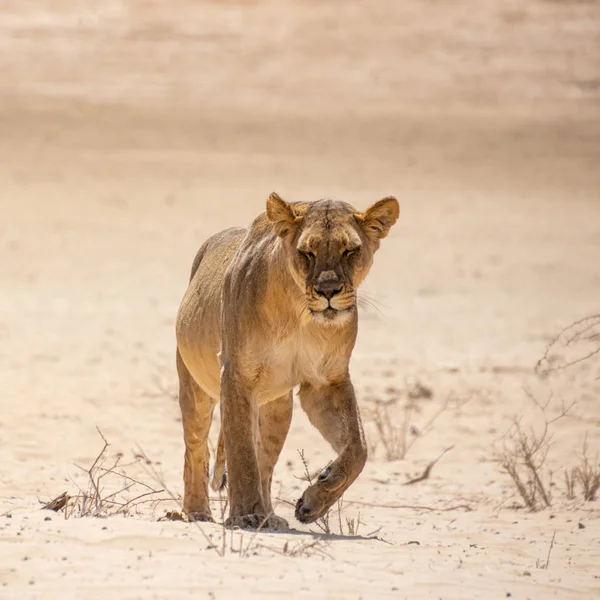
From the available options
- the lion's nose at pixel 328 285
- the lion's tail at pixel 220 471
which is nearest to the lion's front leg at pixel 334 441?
the lion's nose at pixel 328 285

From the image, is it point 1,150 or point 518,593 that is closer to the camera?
point 518,593

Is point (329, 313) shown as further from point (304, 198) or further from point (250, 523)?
point (304, 198)

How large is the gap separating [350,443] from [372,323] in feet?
31.3

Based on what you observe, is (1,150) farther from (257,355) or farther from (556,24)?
(257,355)

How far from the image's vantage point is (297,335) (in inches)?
253

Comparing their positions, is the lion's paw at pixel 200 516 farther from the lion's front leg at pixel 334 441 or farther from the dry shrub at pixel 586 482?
the dry shrub at pixel 586 482

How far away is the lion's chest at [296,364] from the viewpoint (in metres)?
6.45

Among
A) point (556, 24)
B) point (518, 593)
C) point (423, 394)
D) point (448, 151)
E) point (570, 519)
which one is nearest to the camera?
point (518, 593)

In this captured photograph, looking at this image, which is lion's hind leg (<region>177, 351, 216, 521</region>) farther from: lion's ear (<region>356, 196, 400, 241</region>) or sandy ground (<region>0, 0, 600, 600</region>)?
lion's ear (<region>356, 196, 400, 241</region>)

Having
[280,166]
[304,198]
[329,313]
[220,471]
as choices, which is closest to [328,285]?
[329,313]

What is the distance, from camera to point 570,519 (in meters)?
7.92

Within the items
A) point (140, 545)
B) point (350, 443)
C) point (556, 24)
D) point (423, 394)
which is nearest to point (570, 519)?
point (350, 443)

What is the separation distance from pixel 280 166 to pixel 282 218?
2041 centimetres

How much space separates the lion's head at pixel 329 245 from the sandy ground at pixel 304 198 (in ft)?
3.39
